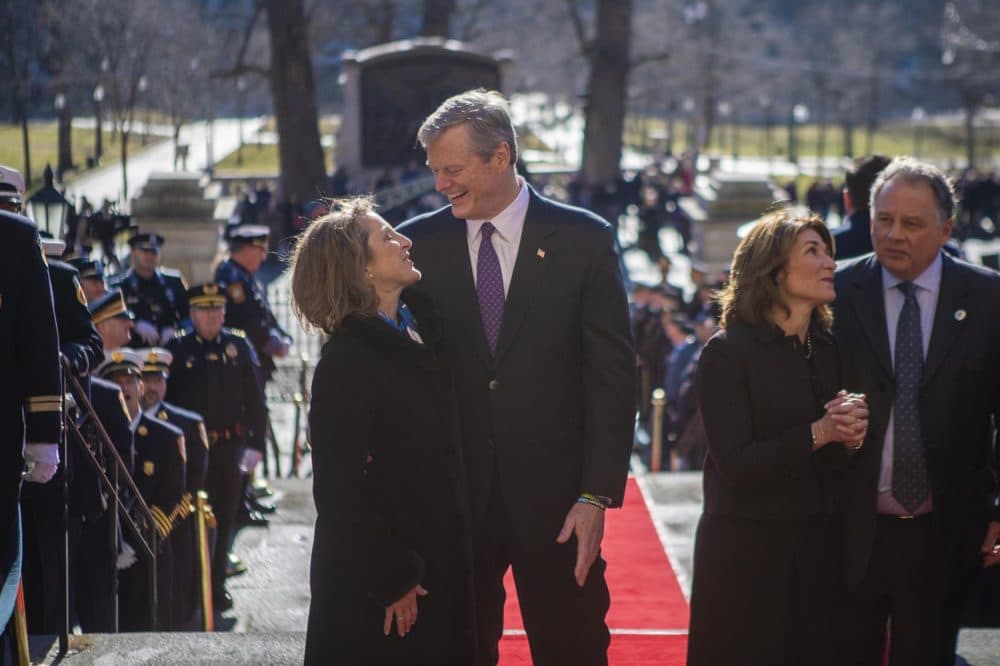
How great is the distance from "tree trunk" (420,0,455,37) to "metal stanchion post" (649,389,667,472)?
22.1 meters

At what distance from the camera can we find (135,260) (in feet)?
32.6

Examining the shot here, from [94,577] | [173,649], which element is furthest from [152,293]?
[173,649]

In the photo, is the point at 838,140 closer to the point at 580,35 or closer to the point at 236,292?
the point at 580,35

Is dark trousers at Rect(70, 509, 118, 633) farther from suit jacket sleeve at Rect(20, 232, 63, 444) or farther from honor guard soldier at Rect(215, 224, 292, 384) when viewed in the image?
honor guard soldier at Rect(215, 224, 292, 384)

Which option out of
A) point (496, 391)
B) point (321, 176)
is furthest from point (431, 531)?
point (321, 176)

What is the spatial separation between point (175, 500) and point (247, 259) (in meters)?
3.38

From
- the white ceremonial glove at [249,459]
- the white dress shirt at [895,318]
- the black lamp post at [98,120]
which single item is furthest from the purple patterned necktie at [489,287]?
the black lamp post at [98,120]

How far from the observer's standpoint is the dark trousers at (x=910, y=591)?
444cm

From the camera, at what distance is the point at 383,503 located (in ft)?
12.5

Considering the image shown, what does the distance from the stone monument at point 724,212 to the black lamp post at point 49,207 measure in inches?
433

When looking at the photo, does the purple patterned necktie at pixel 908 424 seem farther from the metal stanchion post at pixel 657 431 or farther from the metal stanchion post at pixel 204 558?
the metal stanchion post at pixel 657 431

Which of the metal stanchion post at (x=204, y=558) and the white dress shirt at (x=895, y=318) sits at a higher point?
the white dress shirt at (x=895, y=318)

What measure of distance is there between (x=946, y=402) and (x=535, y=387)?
128cm

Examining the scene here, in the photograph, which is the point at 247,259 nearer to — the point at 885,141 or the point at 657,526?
the point at 657,526
